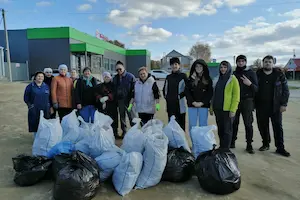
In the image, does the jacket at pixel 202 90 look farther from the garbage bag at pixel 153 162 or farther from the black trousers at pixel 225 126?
the garbage bag at pixel 153 162

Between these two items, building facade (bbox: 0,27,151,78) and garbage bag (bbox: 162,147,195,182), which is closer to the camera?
→ garbage bag (bbox: 162,147,195,182)

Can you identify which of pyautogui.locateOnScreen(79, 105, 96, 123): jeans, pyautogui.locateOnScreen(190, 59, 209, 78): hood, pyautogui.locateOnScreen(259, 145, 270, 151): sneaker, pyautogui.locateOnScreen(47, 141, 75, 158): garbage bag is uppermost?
pyautogui.locateOnScreen(190, 59, 209, 78): hood

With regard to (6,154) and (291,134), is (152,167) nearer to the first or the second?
(6,154)

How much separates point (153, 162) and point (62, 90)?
8.58 feet

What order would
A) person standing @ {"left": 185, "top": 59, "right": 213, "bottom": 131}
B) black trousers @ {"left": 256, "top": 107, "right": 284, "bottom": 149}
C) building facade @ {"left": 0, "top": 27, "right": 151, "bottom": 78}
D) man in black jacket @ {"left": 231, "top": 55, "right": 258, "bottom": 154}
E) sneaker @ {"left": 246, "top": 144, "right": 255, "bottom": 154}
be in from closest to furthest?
person standing @ {"left": 185, "top": 59, "right": 213, "bottom": 131} < man in black jacket @ {"left": 231, "top": 55, "right": 258, "bottom": 154} < black trousers @ {"left": 256, "top": 107, "right": 284, "bottom": 149} < sneaker @ {"left": 246, "top": 144, "right": 255, "bottom": 154} < building facade @ {"left": 0, "top": 27, "right": 151, "bottom": 78}

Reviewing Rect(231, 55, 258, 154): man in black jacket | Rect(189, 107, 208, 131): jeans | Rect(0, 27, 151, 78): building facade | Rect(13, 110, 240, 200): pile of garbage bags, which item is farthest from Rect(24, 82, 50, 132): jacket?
Rect(0, 27, 151, 78): building facade

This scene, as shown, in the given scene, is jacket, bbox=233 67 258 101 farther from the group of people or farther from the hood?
the hood

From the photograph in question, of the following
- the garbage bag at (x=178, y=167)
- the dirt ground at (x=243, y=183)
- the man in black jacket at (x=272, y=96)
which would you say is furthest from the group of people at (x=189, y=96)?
the garbage bag at (x=178, y=167)

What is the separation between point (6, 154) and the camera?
4316mm

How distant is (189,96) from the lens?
158 inches

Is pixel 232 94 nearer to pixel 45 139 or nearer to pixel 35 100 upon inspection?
pixel 45 139

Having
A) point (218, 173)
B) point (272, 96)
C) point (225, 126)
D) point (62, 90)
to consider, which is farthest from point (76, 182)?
point (272, 96)

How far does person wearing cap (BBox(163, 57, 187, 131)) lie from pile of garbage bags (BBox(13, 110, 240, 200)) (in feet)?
2.69

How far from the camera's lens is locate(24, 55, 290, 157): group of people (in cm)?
396
